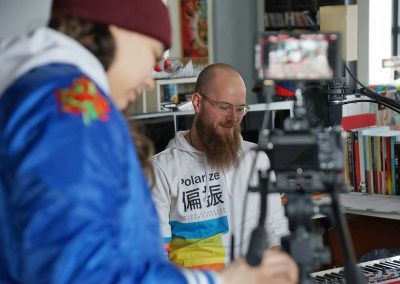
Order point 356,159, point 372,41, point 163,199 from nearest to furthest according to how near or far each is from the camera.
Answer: point 163,199 → point 356,159 → point 372,41

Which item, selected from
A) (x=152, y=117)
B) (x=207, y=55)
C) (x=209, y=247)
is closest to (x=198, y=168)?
(x=209, y=247)

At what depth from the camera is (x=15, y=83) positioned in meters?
0.90

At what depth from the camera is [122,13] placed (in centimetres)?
98

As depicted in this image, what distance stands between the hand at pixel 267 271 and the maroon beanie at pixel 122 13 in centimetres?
35

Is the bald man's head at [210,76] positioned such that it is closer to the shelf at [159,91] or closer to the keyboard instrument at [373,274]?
the keyboard instrument at [373,274]

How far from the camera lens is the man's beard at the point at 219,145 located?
250 centimetres

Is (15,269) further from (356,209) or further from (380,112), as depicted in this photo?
(380,112)

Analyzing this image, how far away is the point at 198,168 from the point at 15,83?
5.33ft

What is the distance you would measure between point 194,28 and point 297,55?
6.36m

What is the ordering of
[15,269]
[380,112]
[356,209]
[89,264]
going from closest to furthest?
[89,264], [15,269], [356,209], [380,112]

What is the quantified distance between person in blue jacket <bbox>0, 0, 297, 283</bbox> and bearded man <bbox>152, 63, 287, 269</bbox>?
1.37m

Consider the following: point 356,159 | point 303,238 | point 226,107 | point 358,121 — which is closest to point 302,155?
point 303,238

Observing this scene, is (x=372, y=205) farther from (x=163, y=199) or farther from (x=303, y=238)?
(x=303, y=238)

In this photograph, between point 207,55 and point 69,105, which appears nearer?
point 69,105
